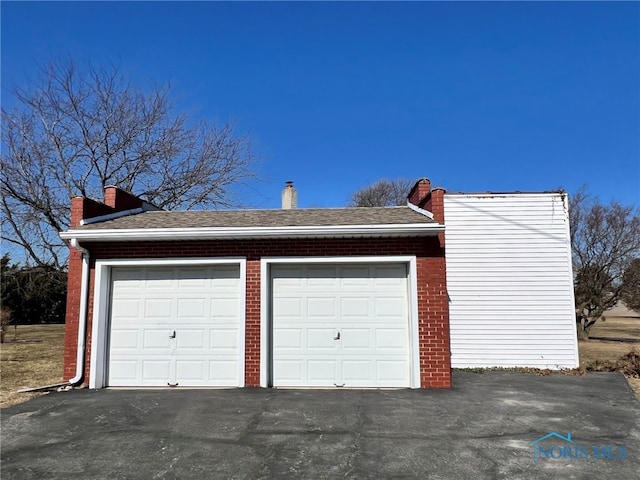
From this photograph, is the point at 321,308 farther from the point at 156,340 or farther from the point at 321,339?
the point at 156,340

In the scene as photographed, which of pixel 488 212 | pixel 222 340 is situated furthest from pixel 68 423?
pixel 488 212

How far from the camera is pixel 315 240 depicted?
8.35 m

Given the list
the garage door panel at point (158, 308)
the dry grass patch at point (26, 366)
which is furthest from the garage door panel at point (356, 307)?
the dry grass patch at point (26, 366)

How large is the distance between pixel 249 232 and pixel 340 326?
248cm

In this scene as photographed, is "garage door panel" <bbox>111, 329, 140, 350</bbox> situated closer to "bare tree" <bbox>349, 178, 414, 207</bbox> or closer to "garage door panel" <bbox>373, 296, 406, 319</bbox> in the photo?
"garage door panel" <bbox>373, 296, 406, 319</bbox>

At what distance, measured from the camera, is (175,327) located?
835cm

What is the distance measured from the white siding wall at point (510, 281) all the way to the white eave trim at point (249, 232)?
12.2ft

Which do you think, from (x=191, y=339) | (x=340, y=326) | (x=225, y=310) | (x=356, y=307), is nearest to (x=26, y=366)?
(x=191, y=339)

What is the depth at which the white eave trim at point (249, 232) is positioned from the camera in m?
8.02

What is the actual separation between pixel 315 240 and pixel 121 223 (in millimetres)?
4227

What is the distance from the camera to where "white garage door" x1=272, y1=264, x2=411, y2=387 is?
8117mm

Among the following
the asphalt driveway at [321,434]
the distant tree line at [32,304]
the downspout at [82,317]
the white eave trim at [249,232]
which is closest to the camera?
the asphalt driveway at [321,434]

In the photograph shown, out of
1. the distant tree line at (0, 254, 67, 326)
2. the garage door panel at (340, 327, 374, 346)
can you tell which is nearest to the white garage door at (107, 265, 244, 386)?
the garage door panel at (340, 327, 374, 346)

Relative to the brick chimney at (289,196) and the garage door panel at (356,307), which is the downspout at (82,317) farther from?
the brick chimney at (289,196)
